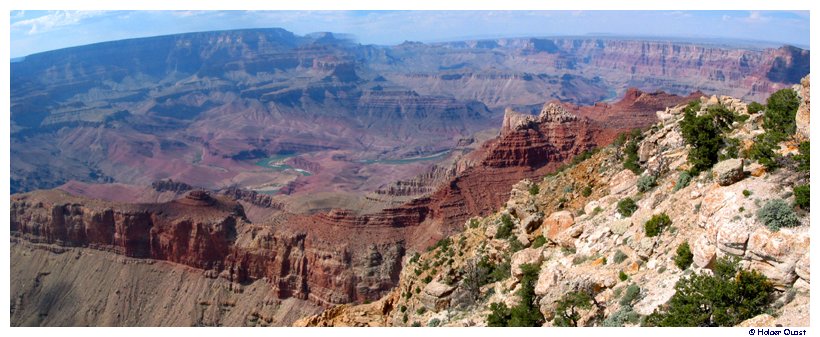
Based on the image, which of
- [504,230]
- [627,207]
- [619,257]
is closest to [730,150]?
[627,207]

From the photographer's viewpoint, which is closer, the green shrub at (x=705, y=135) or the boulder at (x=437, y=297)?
the green shrub at (x=705, y=135)

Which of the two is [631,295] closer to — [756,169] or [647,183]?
[756,169]

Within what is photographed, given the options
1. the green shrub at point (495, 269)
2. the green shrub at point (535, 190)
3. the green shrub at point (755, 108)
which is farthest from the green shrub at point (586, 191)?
the green shrub at point (755, 108)

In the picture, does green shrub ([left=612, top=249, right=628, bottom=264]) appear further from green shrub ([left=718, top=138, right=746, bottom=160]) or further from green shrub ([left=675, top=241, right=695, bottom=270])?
green shrub ([left=718, top=138, right=746, bottom=160])

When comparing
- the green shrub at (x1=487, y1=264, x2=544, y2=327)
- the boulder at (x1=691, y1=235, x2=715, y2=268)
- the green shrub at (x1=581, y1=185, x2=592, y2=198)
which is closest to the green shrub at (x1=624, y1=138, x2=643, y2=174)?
the green shrub at (x1=581, y1=185, x2=592, y2=198)

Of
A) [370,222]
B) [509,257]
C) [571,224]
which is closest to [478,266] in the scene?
[509,257]

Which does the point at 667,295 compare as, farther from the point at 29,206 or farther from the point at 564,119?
the point at 29,206

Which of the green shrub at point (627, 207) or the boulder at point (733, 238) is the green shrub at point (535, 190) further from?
the boulder at point (733, 238)
